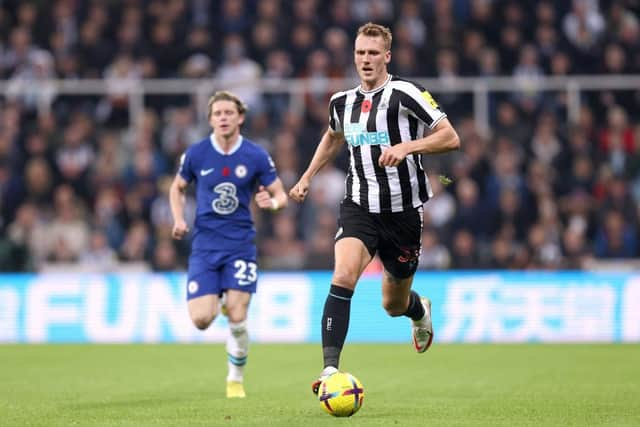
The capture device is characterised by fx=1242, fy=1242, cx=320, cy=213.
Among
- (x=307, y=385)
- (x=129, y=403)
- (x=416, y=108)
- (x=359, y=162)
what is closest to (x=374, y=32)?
(x=416, y=108)

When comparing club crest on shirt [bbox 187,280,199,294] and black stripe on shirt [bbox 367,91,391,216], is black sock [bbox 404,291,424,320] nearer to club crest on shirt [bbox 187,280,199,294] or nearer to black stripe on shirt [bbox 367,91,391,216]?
black stripe on shirt [bbox 367,91,391,216]

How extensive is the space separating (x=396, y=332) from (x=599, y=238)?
10.9 feet

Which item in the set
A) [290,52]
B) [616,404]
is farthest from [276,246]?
[616,404]

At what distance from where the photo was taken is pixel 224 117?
9.55 meters

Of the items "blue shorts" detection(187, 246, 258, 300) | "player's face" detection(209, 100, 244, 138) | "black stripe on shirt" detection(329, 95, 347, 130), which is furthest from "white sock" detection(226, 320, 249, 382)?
"black stripe on shirt" detection(329, 95, 347, 130)

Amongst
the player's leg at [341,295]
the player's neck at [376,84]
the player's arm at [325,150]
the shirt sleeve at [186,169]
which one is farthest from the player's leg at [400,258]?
the shirt sleeve at [186,169]

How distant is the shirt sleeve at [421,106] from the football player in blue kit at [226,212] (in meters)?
1.80

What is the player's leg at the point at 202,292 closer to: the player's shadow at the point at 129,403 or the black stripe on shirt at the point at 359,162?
the player's shadow at the point at 129,403

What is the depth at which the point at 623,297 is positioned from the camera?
15.2 m

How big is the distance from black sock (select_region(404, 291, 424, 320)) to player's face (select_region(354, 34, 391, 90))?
6.51 feet

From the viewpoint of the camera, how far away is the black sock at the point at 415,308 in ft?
30.4

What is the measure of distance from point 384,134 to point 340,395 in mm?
1757

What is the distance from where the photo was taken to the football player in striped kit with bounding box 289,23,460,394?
25.5 ft

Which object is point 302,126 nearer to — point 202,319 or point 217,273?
point 217,273
